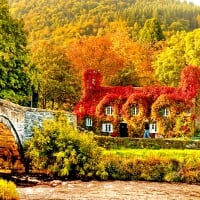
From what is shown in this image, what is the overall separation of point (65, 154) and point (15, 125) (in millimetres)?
2749

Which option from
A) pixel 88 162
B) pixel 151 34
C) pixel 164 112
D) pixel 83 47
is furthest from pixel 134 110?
pixel 151 34

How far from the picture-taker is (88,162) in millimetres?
26109

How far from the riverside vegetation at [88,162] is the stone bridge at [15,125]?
0.49 m

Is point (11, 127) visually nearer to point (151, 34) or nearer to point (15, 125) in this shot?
point (15, 125)

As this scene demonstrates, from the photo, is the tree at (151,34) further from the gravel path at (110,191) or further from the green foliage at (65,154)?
the gravel path at (110,191)

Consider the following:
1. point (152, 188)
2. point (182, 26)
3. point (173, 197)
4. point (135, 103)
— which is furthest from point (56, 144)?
point (182, 26)

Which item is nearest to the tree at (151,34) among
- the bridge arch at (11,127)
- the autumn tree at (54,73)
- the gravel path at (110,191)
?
the autumn tree at (54,73)

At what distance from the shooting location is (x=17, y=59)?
117 feet

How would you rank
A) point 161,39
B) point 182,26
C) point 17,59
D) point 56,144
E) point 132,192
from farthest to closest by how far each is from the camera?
point 182,26
point 161,39
point 17,59
point 56,144
point 132,192

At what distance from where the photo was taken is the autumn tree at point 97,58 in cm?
5784

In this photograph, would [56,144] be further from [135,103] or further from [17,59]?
[135,103]

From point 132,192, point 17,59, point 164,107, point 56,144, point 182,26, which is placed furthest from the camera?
point 182,26

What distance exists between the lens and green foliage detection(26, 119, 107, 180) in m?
25.9

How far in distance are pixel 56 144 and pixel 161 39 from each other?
174 feet
